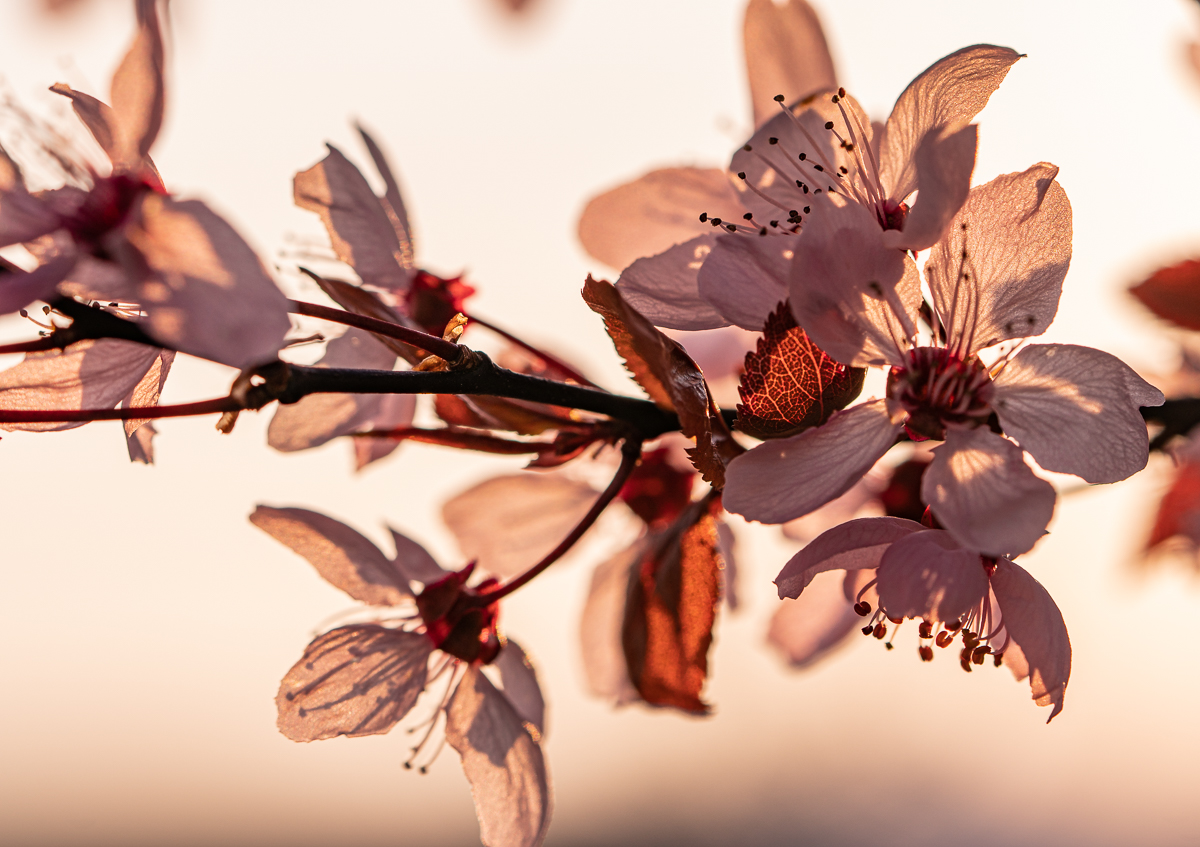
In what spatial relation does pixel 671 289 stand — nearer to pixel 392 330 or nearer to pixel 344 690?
pixel 392 330

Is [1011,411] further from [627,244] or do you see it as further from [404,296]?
[404,296]

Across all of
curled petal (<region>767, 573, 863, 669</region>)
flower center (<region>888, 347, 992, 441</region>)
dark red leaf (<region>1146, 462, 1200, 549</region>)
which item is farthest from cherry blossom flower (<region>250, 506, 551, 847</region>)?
dark red leaf (<region>1146, 462, 1200, 549</region>)

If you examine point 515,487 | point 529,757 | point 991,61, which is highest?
point 991,61

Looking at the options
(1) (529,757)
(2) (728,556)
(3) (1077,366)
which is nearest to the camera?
(3) (1077,366)

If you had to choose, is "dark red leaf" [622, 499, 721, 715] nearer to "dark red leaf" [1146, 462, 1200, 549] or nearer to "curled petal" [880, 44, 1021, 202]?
"curled petal" [880, 44, 1021, 202]

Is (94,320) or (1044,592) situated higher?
(94,320)

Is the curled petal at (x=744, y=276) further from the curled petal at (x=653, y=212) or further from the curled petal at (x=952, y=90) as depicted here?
the curled petal at (x=653, y=212)

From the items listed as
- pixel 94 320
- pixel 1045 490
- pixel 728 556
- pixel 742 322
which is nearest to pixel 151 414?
pixel 94 320

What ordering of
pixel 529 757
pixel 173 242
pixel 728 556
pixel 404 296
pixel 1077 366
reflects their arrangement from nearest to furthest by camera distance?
pixel 173 242
pixel 1077 366
pixel 529 757
pixel 404 296
pixel 728 556
